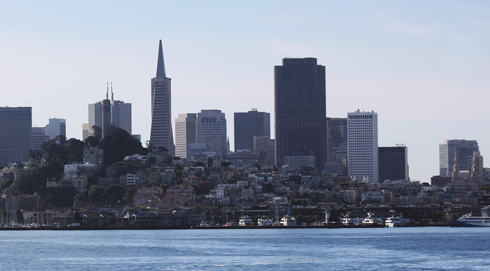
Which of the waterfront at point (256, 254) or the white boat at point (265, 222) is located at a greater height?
the waterfront at point (256, 254)

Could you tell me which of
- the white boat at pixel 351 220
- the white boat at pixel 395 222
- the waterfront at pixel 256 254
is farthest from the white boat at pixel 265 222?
the waterfront at pixel 256 254

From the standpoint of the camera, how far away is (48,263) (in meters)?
93.9

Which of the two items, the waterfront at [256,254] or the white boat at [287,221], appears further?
the white boat at [287,221]

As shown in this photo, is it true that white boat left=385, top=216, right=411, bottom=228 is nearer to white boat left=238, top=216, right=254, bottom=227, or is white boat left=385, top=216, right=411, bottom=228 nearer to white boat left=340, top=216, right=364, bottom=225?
white boat left=340, top=216, right=364, bottom=225

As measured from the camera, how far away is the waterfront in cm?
8912

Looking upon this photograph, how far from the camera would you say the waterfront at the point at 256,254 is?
8912cm

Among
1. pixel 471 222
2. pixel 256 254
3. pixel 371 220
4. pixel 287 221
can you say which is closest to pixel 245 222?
pixel 287 221

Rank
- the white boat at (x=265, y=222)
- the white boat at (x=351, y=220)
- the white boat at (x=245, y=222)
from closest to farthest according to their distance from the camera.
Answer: the white boat at (x=265, y=222) < the white boat at (x=245, y=222) < the white boat at (x=351, y=220)

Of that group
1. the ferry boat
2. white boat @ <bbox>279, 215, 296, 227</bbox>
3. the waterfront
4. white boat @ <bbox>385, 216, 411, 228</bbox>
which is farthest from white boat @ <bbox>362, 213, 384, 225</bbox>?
the waterfront

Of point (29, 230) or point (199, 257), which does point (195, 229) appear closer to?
point (29, 230)

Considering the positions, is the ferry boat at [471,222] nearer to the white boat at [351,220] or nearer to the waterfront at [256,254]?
the white boat at [351,220]

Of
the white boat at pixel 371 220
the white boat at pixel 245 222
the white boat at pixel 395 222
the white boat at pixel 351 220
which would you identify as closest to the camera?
the white boat at pixel 395 222

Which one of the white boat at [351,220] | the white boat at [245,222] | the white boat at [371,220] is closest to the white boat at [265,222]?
the white boat at [245,222]

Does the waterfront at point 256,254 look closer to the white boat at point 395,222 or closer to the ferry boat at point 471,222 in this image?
the ferry boat at point 471,222
